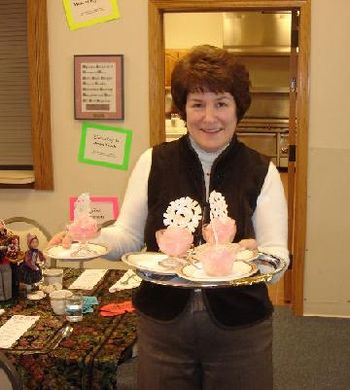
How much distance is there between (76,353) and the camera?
1588mm

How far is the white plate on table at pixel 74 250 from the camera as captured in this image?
1.54m

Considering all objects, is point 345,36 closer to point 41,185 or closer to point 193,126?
point 41,185

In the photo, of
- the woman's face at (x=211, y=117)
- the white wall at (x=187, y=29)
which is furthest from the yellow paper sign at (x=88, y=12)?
the white wall at (x=187, y=29)

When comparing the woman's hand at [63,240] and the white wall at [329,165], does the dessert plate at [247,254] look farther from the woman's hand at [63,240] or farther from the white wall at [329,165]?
the white wall at [329,165]

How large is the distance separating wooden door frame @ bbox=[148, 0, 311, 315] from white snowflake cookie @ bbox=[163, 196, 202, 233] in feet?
6.74

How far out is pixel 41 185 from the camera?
3.58 metres

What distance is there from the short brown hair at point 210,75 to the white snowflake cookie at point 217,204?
0.22m

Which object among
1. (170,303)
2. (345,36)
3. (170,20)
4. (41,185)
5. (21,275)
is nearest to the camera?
(170,303)

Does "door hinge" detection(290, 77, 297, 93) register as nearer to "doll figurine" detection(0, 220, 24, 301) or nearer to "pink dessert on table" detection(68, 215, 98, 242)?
"doll figurine" detection(0, 220, 24, 301)

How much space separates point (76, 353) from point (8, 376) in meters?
0.22

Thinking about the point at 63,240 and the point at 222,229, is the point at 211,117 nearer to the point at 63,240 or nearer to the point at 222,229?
the point at 222,229

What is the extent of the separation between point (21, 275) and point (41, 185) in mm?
1533

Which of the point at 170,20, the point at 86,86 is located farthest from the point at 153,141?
the point at 170,20

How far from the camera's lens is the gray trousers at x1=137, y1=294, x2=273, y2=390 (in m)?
1.35
